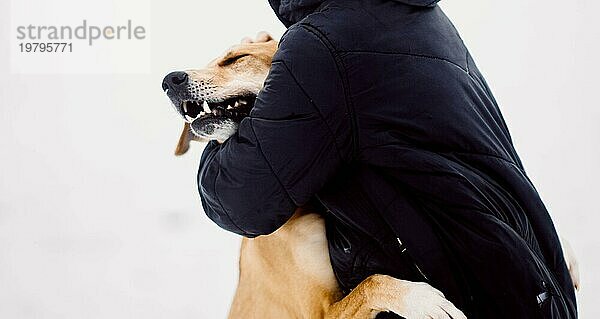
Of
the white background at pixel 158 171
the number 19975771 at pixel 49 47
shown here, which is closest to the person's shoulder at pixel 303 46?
the white background at pixel 158 171

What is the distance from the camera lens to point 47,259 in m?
2.34

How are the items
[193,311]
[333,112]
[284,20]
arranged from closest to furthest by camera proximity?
[333,112], [284,20], [193,311]

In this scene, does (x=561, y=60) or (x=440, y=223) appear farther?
(x=561, y=60)

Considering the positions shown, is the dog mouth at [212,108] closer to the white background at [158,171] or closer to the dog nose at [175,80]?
the dog nose at [175,80]

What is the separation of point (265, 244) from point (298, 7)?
363 mm

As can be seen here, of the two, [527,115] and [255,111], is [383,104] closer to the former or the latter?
[255,111]

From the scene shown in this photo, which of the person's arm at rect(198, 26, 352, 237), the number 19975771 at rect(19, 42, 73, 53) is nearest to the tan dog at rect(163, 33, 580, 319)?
the person's arm at rect(198, 26, 352, 237)

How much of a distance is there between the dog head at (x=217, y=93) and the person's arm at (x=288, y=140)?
109 millimetres

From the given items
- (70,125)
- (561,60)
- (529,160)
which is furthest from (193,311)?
(561,60)

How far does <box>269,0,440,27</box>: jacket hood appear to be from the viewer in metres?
1.01

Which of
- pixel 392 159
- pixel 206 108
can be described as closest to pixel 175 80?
pixel 206 108

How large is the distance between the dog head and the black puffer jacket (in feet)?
0.34

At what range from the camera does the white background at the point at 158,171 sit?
2289 millimetres

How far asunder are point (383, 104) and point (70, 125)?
1578 millimetres
